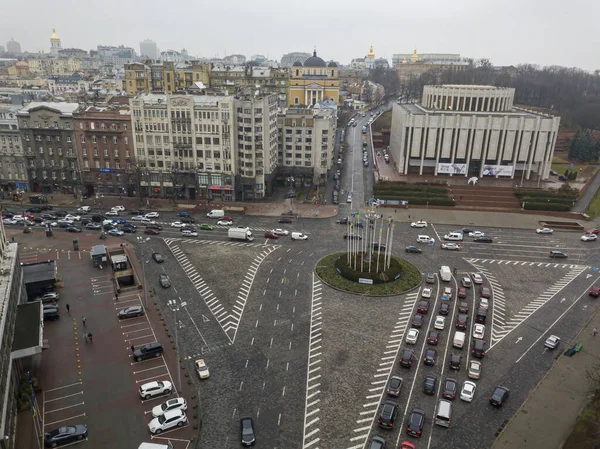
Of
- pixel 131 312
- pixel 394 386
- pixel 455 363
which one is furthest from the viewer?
pixel 131 312

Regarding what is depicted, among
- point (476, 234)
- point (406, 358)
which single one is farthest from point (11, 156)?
point (476, 234)

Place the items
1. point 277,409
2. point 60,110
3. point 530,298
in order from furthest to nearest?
point 60,110
point 530,298
point 277,409

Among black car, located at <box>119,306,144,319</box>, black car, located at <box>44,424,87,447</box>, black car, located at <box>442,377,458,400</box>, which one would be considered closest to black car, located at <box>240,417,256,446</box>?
black car, located at <box>44,424,87,447</box>

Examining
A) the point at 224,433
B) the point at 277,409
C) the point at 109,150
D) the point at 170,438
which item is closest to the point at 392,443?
the point at 277,409

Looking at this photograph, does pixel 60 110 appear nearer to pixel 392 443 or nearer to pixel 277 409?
pixel 277 409

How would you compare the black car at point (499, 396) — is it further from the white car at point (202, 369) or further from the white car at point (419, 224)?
the white car at point (419, 224)

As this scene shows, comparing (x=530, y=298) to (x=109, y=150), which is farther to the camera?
(x=109, y=150)

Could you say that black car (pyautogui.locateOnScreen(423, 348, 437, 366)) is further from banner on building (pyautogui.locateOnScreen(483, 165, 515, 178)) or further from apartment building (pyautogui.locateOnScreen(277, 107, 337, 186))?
banner on building (pyautogui.locateOnScreen(483, 165, 515, 178))

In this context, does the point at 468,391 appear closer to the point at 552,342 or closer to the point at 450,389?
the point at 450,389
